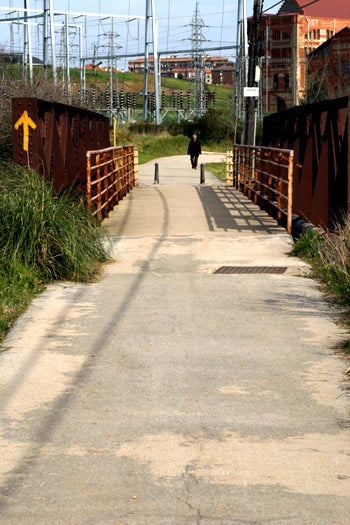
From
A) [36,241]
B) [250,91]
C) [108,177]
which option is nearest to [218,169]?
[250,91]

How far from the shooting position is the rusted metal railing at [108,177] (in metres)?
17.8

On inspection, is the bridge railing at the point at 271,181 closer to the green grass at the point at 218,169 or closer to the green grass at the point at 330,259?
the green grass at the point at 330,259

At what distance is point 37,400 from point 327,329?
11.1 ft

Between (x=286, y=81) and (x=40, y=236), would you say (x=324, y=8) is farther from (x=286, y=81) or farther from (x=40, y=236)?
(x=40, y=236)

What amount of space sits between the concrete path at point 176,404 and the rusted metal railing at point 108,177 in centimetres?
465

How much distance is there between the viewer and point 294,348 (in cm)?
877

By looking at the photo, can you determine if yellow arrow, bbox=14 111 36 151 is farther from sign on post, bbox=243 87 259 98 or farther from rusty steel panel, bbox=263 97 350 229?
sign on post, bbox=243 87 259 98

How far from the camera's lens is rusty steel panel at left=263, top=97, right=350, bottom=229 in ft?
48.8

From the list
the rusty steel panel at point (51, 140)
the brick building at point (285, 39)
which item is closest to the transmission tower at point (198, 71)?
the brick building at point (285, 39)

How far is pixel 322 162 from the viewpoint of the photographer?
16203 millimetres

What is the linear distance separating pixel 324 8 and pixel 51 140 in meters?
87.4

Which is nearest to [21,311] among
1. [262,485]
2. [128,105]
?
[262,485]

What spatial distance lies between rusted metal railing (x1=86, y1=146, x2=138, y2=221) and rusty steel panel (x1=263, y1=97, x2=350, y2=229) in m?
3.62

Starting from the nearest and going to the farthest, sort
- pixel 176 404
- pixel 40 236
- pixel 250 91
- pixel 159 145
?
1. pixel 176 404
2. pixel 40 236
3. pixel 250 91
4. pixel 159 145
